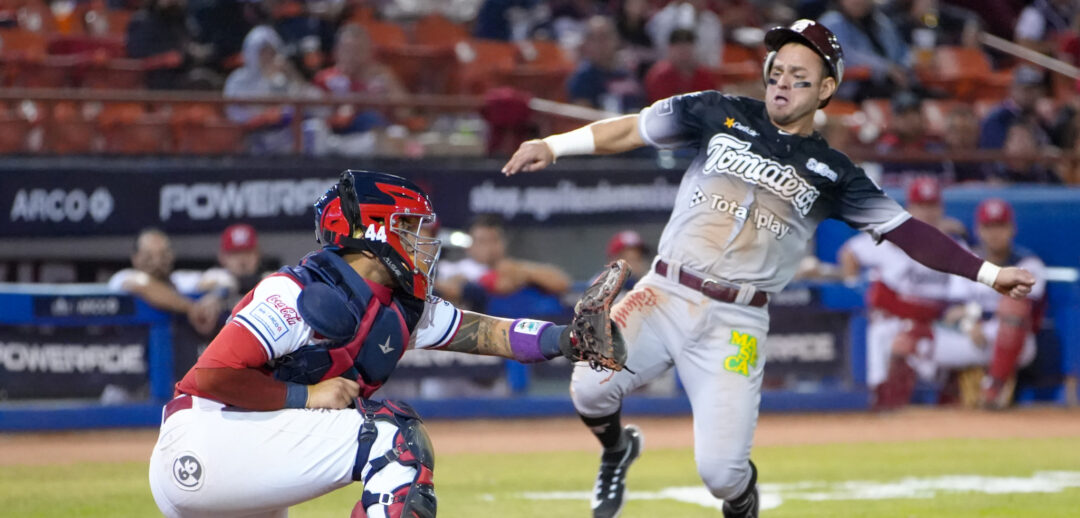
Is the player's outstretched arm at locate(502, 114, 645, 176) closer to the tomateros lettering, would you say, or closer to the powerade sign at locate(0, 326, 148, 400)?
the tomateros lettering

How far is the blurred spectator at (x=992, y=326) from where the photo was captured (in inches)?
455

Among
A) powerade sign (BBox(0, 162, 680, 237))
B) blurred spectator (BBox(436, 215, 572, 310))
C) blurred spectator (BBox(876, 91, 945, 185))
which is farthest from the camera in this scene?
blurred spectator (BBox(876, 91, 945, 185))

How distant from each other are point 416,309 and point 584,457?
4915 mm

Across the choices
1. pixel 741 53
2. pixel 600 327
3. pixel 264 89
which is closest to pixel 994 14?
pixel 741 53

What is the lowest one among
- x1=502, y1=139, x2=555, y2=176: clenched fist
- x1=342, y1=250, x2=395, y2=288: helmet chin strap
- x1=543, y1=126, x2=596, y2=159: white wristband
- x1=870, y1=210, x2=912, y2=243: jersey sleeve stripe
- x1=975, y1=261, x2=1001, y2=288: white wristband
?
x1=975, y1=261, x2=1001, y2=288: white wristband

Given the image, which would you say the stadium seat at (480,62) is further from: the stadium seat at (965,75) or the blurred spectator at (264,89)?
the stadium seat at (965,75)

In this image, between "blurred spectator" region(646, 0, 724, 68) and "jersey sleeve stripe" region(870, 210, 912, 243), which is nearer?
"jersey sleeve stripe" region(870, 210, 912, 243)

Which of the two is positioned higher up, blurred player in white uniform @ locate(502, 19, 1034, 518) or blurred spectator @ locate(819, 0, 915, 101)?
blurred spectator @ locate(819, 0, 915, 101)

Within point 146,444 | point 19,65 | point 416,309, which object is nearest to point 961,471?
point 416,309

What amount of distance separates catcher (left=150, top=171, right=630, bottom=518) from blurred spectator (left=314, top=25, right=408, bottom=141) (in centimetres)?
783

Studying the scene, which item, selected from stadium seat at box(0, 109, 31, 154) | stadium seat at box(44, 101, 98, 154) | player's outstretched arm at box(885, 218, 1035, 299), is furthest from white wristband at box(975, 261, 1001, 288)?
stadium seat at box(0, 109, 31, 154)

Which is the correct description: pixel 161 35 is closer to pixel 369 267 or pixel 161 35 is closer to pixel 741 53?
pixel 741 53

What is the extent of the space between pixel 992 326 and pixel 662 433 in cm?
343

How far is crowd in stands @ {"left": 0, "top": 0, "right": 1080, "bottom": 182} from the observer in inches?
480
